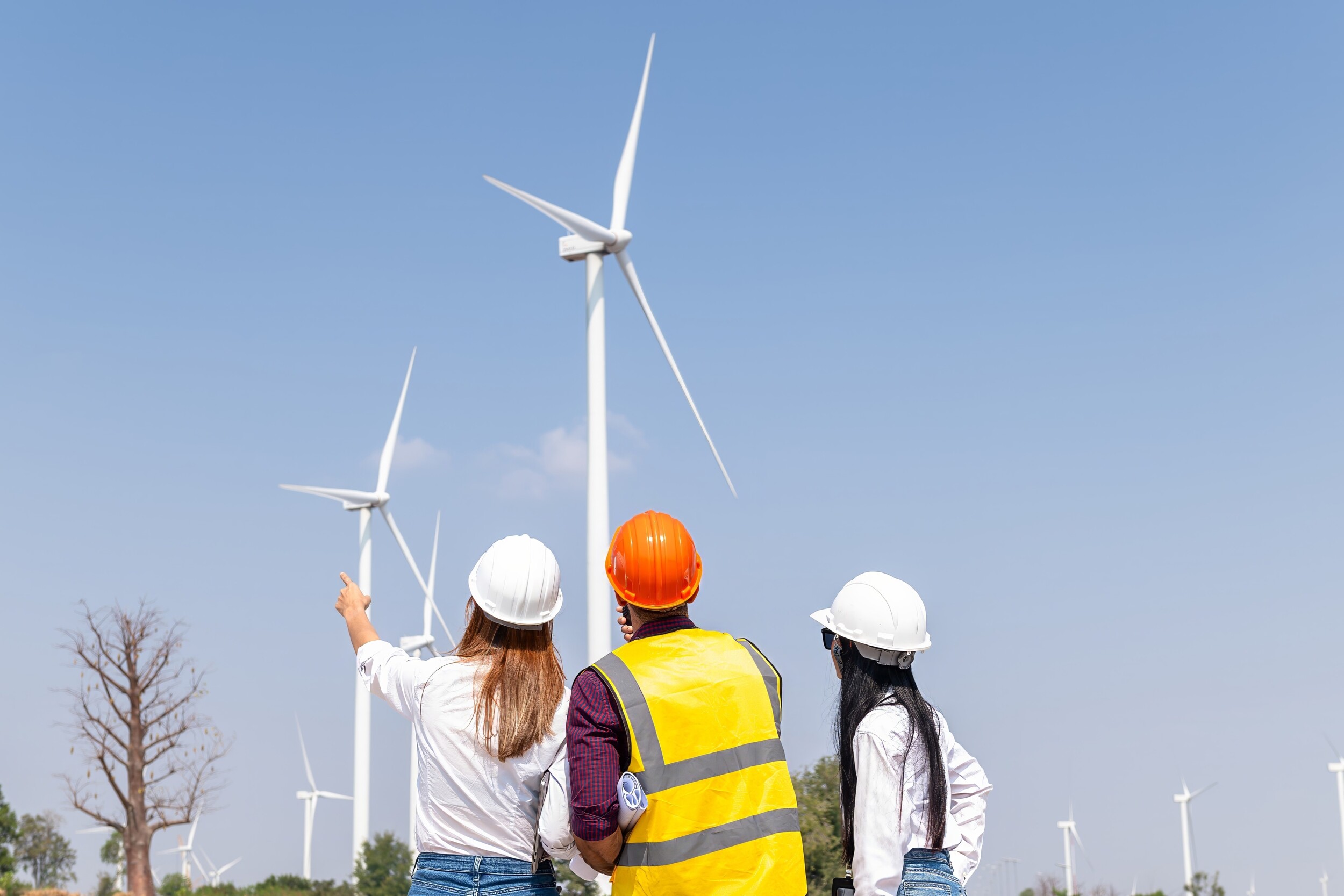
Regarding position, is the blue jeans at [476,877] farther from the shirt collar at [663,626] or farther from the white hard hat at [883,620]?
the white hard hat at [883,620]

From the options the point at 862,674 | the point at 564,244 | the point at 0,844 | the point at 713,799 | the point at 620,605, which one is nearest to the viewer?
the point at 713,799

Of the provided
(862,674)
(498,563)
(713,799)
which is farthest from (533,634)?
(862,674)

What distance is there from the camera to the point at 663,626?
4.89 metres

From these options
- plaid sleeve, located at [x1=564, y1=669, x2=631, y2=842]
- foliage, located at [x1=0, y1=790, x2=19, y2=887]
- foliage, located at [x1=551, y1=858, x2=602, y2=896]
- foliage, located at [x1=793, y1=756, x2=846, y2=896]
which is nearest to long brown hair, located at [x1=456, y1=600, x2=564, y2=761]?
plaid sleeve, located at [x1=564, y1=669, x2=631, y2=842]

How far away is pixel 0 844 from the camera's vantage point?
41.4m

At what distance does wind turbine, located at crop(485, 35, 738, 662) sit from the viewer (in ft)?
91.3

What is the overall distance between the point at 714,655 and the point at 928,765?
56.3 inches

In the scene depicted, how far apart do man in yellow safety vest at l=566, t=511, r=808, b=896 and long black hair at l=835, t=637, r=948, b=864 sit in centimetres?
88

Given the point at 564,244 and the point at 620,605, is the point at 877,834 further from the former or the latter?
the point at 564,244

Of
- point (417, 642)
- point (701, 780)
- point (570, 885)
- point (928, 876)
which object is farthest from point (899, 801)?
point (417, 642)

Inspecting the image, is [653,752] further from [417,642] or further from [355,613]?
[417,642]

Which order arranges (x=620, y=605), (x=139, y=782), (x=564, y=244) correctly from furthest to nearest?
(x=139, y=782) → (x=564, y=244) → (x=620, y=605)

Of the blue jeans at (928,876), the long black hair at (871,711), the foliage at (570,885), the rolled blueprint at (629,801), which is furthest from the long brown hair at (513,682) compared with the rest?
the foliage at (570,885)

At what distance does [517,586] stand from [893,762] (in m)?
1.81
